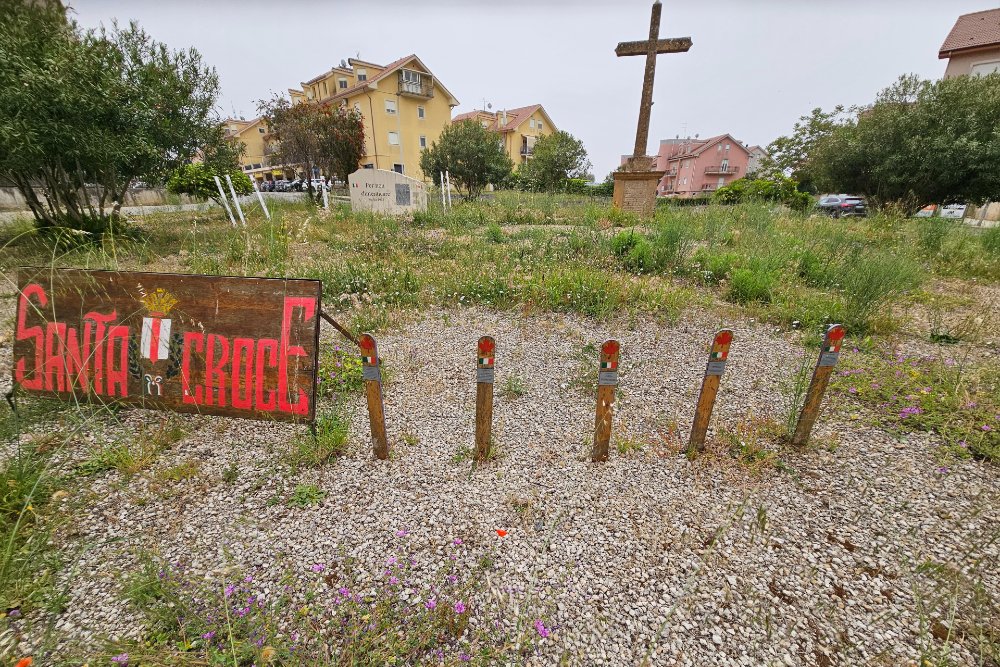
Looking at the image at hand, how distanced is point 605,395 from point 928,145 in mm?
17100

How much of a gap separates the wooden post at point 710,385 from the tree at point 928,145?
13577mm

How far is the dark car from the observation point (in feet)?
59.7

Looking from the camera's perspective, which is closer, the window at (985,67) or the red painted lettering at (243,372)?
the red painted lettering at (243,372)

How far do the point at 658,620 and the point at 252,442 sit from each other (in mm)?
2647

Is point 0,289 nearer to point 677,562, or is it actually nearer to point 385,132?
point 677,562

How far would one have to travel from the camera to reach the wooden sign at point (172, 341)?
8.45 feet

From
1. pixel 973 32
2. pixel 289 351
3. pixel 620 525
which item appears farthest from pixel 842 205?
pixel 289 351

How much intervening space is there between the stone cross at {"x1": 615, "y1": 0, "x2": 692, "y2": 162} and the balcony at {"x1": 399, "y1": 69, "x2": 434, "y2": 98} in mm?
25659

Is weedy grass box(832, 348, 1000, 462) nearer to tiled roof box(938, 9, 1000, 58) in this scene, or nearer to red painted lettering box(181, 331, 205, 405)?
red painted lettering box(181, 331, 205, 405)

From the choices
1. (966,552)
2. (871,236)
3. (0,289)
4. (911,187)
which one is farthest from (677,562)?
(911,187)

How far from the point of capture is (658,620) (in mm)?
1665

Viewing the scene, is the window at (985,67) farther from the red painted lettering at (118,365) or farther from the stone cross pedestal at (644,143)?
the red painted lettering at (118,365)

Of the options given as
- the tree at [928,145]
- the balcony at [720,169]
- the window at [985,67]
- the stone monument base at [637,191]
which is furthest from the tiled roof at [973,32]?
the balcony at [720,169]

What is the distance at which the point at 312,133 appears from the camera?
19.2 metres
